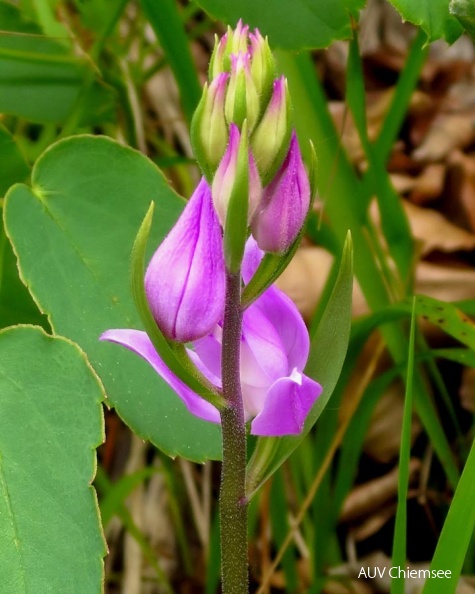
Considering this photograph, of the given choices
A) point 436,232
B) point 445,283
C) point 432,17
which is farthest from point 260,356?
point 436,232

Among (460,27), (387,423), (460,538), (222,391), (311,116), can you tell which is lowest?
(387,423)

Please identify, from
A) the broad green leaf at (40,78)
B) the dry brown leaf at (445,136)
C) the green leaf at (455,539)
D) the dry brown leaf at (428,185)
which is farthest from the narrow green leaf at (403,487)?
the dry brown leaf at (445,136)

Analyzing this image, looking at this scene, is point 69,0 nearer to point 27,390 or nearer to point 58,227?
point 58,227

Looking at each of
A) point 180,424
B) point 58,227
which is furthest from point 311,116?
point 180,424

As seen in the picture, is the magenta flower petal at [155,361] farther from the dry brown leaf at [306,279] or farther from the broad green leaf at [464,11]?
the dry brown leaf at [306,279]

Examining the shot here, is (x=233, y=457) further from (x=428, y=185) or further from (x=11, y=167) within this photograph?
(x=428, y=185)

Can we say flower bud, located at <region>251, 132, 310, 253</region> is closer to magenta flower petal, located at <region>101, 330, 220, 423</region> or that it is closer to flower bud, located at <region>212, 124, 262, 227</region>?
flower bud, located at <region>212, 124, 262, 227</region>

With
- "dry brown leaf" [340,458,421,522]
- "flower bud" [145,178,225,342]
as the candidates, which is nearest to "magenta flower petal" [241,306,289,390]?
"flower bud" [145,178,225,342]
